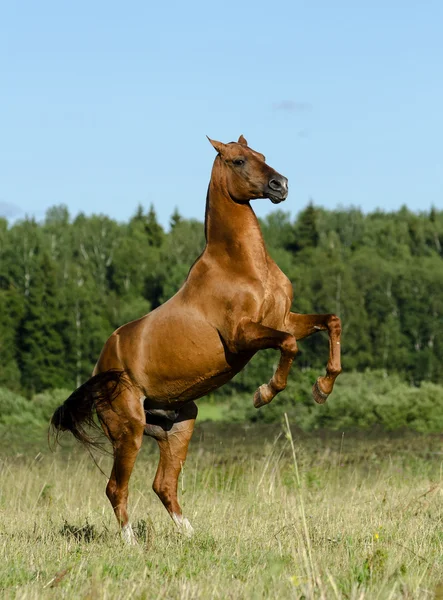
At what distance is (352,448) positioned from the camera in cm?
1593

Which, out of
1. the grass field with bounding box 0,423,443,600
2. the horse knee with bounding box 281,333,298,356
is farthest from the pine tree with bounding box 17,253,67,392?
the horse knee with bounding box 281,333,298,356

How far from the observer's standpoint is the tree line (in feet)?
189

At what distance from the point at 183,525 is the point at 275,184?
2736mm

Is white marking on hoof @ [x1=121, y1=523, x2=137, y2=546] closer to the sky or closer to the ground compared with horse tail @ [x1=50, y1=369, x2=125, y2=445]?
closer to the ground

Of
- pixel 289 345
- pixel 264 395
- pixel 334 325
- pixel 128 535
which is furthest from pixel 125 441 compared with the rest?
pixel 334 325

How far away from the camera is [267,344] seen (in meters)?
7.16

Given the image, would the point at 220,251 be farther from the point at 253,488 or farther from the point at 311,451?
the point at 311,451

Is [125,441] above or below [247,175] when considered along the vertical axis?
below

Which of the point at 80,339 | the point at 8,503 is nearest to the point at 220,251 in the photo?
the point at 8,503

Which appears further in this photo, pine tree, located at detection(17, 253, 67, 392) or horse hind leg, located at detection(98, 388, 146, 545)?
pine tree, located at detection(17, 253, 67, 392)

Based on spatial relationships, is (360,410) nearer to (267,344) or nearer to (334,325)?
(334,325)

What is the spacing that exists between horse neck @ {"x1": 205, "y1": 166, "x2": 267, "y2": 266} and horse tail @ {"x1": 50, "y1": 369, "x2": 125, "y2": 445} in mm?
1387

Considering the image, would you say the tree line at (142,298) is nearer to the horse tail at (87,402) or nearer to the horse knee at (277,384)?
the horse tail at (87,402)

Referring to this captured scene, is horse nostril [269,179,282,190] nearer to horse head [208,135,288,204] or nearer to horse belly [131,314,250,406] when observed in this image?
horse head [208,135,288,204]
